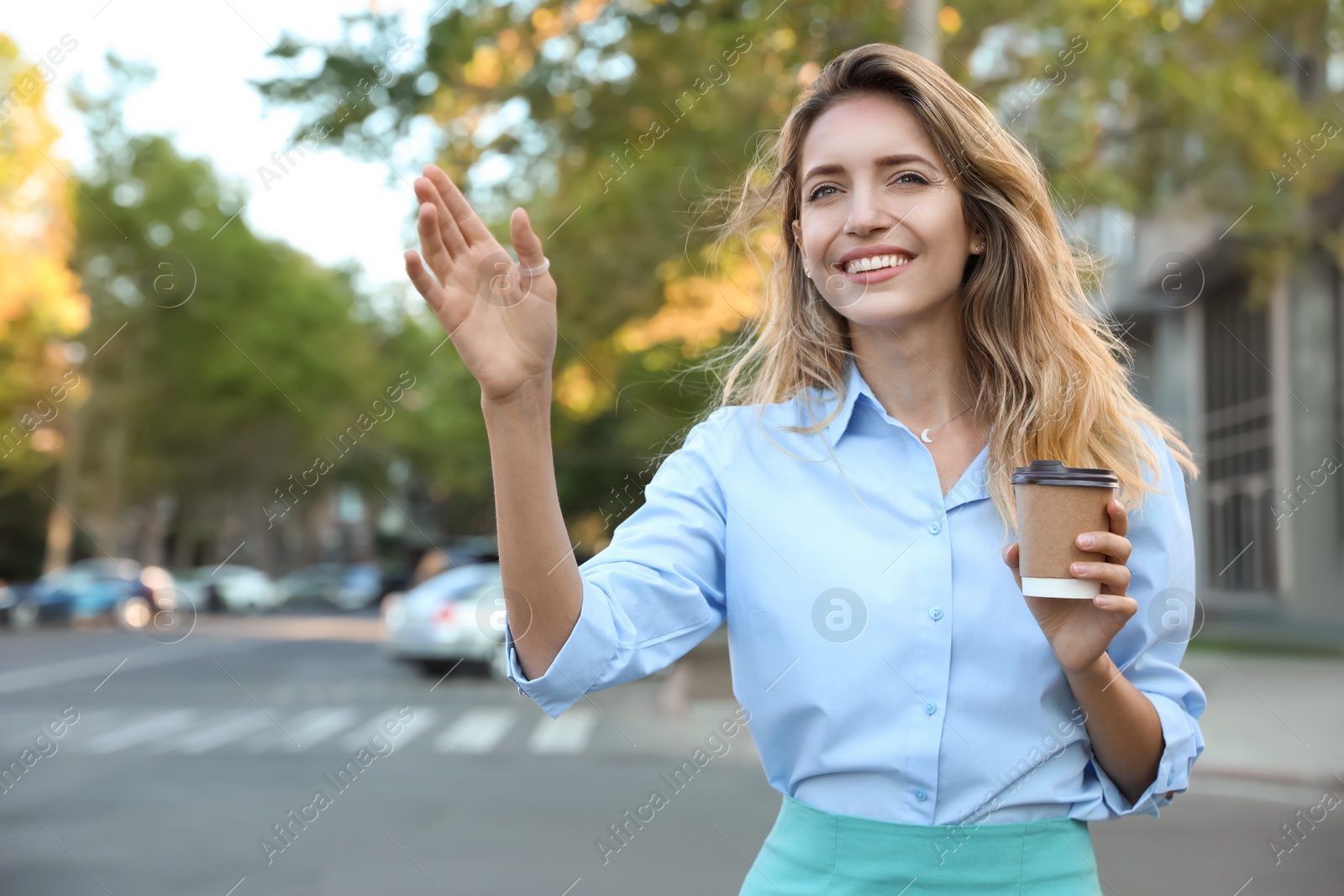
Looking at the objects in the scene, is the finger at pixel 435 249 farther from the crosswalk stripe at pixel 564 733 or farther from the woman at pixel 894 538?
the crosswalk stripe at pixel 564 733

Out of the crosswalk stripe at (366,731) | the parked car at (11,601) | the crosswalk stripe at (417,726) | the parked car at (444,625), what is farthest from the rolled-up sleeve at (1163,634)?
the parked car at (11,601)

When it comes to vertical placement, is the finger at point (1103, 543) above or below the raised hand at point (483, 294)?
below

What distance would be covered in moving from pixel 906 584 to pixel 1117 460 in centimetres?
38

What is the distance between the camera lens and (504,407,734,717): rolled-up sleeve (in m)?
1.65

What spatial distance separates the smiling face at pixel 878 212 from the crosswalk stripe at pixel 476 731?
9.40m

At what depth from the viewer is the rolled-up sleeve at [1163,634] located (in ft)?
5.97

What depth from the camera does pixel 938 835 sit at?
1.74 metres

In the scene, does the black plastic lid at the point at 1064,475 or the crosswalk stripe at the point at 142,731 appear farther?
the crosswalk stripe at the point at 142,731

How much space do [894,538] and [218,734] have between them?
37.4ft

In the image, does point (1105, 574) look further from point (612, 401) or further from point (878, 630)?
point (612, 401)

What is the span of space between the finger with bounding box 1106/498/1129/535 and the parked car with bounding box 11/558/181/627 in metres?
32.2

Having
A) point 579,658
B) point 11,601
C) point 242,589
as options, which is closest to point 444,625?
point 579,658

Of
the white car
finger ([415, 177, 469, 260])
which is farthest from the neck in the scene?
the white car

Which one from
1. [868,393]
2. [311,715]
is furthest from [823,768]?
[311,715]
